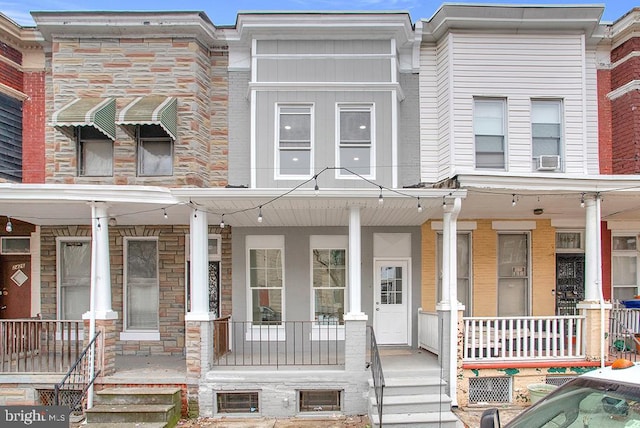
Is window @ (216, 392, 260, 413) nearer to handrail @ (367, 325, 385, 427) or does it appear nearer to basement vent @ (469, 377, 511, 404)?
handrail @ (367, 325, 385, 427)

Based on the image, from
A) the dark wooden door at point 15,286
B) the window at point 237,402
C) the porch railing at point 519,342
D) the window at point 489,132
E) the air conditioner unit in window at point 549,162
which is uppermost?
the window at point 489,132

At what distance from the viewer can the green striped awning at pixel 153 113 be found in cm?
909

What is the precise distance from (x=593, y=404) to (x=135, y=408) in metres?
6.81

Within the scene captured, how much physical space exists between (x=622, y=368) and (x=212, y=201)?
6.39 meters

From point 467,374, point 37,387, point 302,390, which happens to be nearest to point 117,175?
point 37,387

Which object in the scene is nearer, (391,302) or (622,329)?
(622,329)

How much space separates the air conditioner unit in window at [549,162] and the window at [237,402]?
7.35 metres

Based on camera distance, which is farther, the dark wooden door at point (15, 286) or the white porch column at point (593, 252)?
the dark wooden door at point (15, 286)

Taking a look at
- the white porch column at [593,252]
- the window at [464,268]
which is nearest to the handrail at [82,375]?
the window at [464,268]

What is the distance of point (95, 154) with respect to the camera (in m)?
9.96

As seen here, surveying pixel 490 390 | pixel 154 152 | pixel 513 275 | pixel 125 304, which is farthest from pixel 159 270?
pixel 513 275

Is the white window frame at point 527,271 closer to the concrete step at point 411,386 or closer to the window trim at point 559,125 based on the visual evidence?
the window trim at point 559,125

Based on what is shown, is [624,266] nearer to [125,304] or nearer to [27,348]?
[125,304]

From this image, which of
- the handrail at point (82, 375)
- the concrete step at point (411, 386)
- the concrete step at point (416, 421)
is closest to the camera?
the concrete step at point (416, 421)
